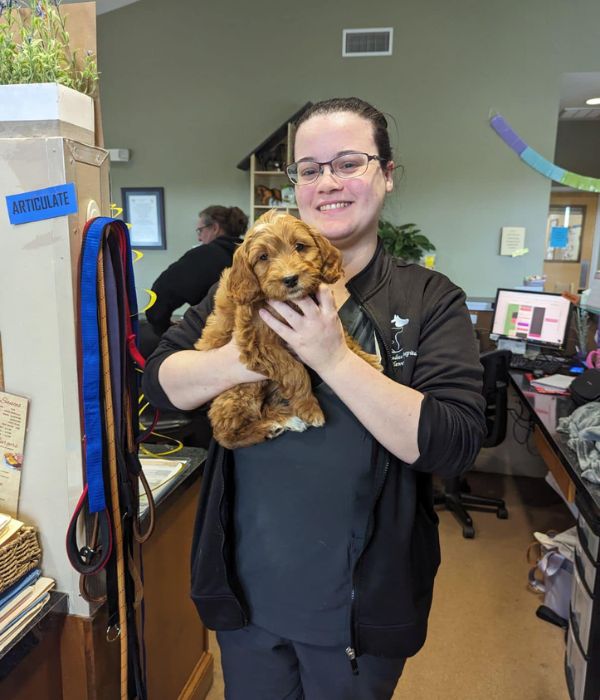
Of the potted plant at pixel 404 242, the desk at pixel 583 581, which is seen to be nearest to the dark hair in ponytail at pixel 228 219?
the potted plant at pixel 404 242

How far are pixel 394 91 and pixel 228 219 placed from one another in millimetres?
2142

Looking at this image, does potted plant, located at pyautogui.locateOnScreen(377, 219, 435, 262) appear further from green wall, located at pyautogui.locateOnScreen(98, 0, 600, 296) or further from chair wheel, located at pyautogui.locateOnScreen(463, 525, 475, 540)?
chair wheel, located at pyautogui.locateOnScreen(463, 525, 475, 540)

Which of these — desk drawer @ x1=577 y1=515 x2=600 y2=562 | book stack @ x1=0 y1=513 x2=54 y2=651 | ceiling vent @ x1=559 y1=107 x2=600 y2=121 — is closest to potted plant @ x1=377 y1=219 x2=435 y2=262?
ceiling vent @ x1=559 y1=107 x2=600 y2=121

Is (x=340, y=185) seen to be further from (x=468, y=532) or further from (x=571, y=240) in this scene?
(x=571, y=240)

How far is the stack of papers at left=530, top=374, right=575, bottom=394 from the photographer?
2.97 meters

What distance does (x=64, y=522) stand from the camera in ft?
3.66

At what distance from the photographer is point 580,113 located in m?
5.79

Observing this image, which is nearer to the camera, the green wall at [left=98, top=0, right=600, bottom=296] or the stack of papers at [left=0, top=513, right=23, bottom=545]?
the stack of papers at [left=0, top=513, right=23, bottom=545]

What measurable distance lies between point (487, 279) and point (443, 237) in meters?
0.55

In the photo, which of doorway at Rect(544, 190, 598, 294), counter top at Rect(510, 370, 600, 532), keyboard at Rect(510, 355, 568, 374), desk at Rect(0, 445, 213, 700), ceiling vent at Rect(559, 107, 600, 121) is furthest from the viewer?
doorway at Rect(544, 190, 598, 294)

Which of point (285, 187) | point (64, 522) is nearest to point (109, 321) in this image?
point (64, 522)

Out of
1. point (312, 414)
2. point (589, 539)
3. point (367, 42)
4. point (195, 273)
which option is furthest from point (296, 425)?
point (367, 42)

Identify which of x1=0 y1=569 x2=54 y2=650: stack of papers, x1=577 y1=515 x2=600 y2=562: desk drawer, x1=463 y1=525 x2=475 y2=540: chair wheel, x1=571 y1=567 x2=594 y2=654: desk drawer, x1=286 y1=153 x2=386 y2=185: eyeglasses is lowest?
x1=463 y1=525 x2=475 y2=540: chair wheel

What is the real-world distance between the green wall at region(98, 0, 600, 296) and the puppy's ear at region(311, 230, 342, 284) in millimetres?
3671
